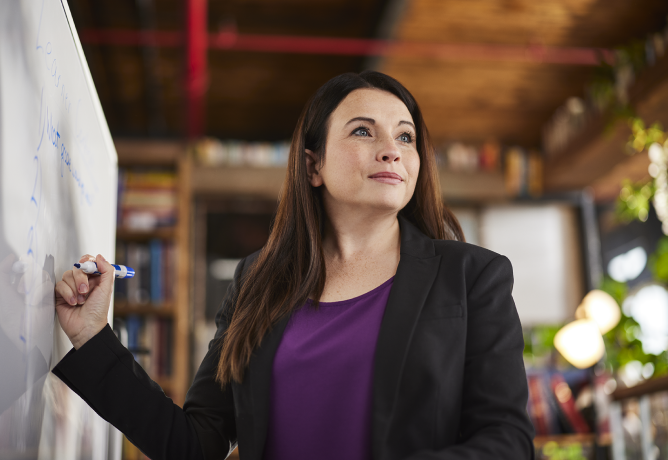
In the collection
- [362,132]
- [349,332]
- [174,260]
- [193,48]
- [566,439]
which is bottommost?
[566,439]

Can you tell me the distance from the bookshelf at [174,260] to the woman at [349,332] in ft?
9.79

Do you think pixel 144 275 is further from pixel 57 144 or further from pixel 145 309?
pixel 57 144

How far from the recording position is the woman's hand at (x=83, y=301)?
→ 101cm

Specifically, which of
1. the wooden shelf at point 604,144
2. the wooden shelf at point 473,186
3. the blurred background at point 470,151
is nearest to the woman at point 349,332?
the blurred background at point 470,151

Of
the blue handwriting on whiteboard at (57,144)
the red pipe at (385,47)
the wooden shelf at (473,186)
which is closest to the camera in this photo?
the blue handwriting on whiteboard at (57,144)

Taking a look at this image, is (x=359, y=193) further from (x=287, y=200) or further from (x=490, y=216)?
(x=490, y=216)

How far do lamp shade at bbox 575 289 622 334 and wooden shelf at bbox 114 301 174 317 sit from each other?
2872 mm

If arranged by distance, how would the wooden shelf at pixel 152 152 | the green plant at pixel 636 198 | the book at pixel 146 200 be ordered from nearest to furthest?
the green plant at pixel 636 198 → the book at pixel 146 200 → the wooden shelf at pixel 152 152

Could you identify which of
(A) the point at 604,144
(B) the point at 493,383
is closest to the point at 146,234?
(A) the point at 604,144

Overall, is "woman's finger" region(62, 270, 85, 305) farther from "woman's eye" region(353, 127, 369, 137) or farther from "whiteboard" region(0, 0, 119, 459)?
"woman's eye" region(353, 127, 369, 137)

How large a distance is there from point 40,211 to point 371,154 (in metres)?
0.58

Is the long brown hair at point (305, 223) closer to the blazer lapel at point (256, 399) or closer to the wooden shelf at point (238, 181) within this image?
the blazer lapel at point (256, 399)

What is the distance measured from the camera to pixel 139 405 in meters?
1.08

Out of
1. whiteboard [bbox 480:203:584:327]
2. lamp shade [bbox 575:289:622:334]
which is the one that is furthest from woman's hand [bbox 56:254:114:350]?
whiteboard [bbox 480:203:584:327]
